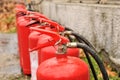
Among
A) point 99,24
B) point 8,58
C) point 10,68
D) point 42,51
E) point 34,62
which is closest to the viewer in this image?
point 42,51

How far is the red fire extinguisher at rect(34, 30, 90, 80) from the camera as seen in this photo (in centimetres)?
245

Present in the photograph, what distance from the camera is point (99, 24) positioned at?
199 inches

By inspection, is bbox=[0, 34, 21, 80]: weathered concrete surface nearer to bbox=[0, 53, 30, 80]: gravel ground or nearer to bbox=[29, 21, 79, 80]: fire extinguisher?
bbox=[0, 53, 30, 80]: gravel ground

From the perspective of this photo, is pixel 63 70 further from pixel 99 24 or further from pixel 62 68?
pixel 99 24

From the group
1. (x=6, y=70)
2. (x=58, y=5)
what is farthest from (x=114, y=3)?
(x=58, y=5)

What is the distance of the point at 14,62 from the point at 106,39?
201 centimetres

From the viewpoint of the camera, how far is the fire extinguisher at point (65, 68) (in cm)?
245

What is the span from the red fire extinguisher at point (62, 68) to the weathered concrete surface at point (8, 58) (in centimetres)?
282

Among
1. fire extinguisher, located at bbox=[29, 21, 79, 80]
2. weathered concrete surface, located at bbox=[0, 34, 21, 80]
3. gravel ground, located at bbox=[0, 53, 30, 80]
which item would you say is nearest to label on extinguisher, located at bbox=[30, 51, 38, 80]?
fire extinguisher, located at bbox=[29, 21, 79, 80]

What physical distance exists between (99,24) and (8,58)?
220 cm

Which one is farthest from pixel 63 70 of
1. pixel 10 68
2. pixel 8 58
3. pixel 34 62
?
pixel 8 58

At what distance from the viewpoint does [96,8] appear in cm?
511

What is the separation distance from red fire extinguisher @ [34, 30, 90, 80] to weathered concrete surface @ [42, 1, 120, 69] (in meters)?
2.13

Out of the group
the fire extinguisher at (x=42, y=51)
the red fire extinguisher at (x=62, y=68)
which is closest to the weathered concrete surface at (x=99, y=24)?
the fire extinguisher at (x=42, y=51)
